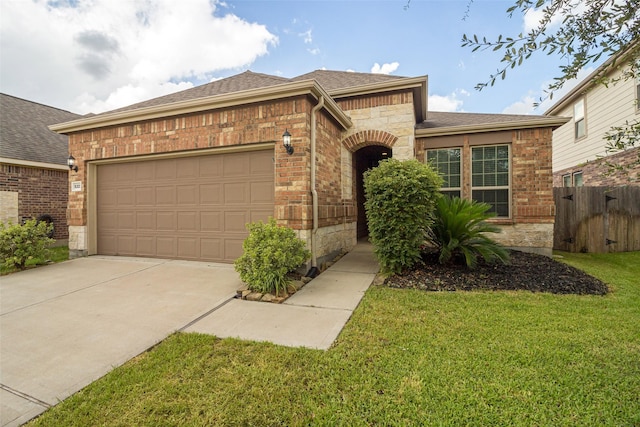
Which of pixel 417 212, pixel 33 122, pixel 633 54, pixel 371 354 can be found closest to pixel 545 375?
pixel 371 354

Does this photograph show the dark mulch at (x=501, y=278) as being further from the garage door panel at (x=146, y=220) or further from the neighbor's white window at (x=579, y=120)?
the neighbor's white window at (x=579, y=120)

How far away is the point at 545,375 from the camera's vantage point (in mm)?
2203

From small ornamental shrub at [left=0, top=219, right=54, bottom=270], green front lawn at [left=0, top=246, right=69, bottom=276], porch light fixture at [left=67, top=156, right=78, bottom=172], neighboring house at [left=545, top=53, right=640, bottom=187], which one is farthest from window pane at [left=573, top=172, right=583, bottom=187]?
green front lawn at [left=0, top=246, right=69, bottom=276]

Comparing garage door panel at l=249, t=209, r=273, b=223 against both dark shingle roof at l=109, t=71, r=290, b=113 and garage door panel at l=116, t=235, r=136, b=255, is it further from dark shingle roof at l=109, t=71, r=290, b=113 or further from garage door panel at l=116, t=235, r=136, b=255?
garage door panel at l=116, t=235, r=136, b=255

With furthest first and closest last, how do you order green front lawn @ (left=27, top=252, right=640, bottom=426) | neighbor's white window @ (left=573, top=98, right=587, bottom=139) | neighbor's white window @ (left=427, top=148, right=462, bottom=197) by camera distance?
1. neighbor's white window @ (left=573, top=98, right=587, bottom=139)
2. neighbor's white window @ (left=427, top=148, right=462, bottom=197)
3. green front lawn @ (left=27, top=252, right=640, bottom=426)

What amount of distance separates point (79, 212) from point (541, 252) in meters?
11.5

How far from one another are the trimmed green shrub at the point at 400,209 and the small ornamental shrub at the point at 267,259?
5.11 ft

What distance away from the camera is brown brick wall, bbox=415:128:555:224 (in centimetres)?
676

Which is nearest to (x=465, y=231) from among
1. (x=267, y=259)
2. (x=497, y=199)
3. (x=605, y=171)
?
(x=497, y=199)

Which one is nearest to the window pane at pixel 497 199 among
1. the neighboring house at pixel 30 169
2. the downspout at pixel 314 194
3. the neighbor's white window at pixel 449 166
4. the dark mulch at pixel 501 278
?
the neighbor's white window at pixel 449 166

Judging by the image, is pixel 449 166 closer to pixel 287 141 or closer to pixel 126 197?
pixel 287 141

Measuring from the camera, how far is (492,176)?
7.21 meters

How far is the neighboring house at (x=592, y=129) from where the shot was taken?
828 cm

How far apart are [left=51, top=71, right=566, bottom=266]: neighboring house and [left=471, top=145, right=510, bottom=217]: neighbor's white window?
1.0 inches
